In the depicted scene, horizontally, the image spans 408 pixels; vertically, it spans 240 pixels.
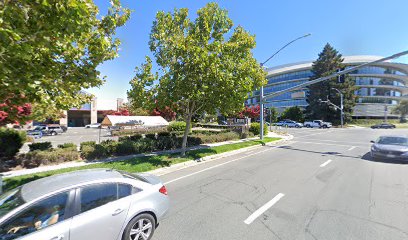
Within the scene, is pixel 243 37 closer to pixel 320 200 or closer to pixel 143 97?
pixel 143 97

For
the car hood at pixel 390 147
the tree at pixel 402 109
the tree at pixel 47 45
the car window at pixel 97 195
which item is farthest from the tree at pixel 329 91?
the car window at pixel 97 195

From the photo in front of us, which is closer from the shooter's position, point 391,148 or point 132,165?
point 132,165

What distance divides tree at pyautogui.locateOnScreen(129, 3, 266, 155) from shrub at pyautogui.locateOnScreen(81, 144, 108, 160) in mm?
3588

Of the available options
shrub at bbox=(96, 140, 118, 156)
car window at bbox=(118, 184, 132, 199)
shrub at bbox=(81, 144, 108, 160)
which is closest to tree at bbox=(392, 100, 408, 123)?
shrub at bbox=(96, 140, 118, 156)

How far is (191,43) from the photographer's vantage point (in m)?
10.6

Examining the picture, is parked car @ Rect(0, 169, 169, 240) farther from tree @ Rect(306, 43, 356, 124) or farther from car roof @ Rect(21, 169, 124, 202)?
tree @ Rect(306, 43, 356, 124)

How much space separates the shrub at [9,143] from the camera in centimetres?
1076

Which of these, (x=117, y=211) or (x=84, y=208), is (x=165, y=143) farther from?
(x=84, y=208)

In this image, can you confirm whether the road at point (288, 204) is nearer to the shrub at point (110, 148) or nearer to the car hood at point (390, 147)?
the car hood at point (390, 147)

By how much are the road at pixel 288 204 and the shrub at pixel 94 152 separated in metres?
5.06

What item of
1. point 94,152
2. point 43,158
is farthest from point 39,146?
point 94,152

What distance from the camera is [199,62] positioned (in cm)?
1017

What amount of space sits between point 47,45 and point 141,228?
4010 millimetres

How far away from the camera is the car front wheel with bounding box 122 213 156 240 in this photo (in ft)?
12.0
